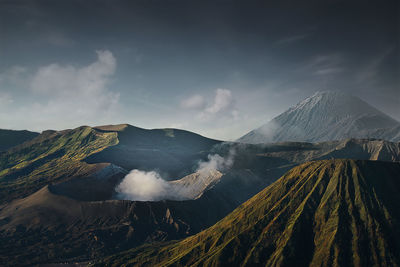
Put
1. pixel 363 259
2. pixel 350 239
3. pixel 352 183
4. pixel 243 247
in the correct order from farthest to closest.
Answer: pixel 352 183 < pixel 243 247 < pixel 350 239 < pixel 363 259

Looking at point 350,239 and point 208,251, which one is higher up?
point 350,239

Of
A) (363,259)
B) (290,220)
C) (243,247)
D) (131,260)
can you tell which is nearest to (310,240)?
(290,220)

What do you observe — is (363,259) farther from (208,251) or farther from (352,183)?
(208,251)

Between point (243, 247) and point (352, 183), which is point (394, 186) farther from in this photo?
point (243, 247)

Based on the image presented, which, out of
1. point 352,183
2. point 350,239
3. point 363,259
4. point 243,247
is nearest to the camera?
point 363,259

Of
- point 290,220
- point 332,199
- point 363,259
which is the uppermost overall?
point 332,199

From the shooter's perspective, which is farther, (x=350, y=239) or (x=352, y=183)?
(x=352, y=183)

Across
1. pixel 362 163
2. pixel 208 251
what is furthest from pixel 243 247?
pixel 362 163
